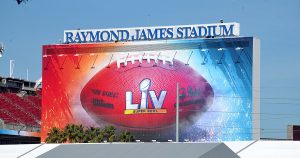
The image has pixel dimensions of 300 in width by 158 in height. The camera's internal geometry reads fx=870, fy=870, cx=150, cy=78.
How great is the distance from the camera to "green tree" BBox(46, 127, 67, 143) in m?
114

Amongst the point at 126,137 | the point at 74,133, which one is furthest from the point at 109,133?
the point at 74,133

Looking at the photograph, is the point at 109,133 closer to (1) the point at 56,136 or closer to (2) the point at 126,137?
(2) the point at 126,137

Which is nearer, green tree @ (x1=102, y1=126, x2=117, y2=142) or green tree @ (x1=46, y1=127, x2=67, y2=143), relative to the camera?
green tree @ (x1=102, y1=126, x2=117, y2=142)

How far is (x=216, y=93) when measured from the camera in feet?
373

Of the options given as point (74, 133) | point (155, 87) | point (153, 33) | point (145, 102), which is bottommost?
point (74, 133)

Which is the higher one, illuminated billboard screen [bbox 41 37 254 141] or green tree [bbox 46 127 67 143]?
illuminated billboard screen [bbox 41 37 254 141]

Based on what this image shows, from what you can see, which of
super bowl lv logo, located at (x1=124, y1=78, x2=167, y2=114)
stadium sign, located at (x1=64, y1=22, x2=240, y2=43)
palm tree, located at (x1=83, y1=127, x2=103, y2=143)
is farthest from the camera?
super bowl lv logo, located at (x1=124, y1=78, x2=167, y2=114)

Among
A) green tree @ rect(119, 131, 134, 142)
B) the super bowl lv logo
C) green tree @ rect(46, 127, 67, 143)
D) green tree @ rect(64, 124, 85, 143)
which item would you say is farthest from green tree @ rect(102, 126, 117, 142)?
green tree @ rect(46, 127, 67, 143)

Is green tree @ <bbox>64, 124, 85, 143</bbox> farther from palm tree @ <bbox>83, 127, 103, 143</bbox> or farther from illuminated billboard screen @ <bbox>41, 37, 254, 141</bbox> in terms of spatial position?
illuminated billboard screen @ <bbox>41, 37, 254, 141</bbox>

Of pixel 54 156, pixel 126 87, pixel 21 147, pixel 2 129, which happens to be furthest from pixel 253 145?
pixel 2 129

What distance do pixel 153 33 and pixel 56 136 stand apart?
1908 centimetres

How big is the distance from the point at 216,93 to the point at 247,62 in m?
5.91

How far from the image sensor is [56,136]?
11512 centimetres

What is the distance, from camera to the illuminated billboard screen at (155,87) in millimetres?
112438
